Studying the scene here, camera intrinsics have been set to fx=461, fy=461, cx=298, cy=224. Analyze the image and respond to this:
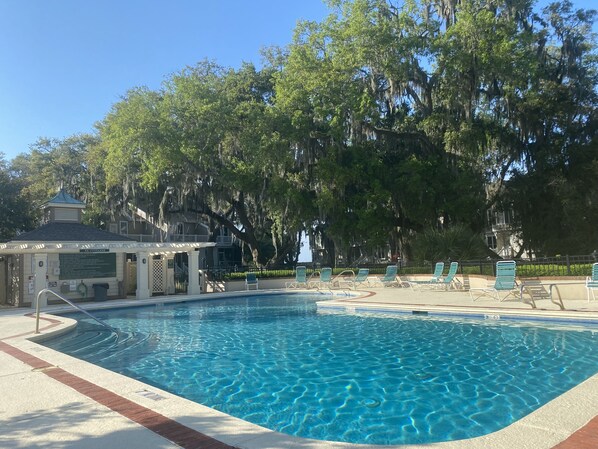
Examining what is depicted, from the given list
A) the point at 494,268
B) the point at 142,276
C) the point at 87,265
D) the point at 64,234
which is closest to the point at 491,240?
the point at 494,268

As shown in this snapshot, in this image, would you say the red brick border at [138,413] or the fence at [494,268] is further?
the fence at [494,268]

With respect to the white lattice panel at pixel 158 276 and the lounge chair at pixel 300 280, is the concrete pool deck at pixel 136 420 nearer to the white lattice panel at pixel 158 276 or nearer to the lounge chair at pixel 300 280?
the white lattice panel at pixel 158 276

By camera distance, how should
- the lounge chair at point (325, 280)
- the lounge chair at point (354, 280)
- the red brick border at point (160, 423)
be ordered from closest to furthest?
the red brick border at point (160, 423)
the lounge chair at point (354, 280)
the lounge chair at point (325, 280)

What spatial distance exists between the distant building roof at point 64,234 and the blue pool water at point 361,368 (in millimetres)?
9740

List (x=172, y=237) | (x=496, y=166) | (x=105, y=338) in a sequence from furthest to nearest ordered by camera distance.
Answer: (x=172, y=237), (x=496, y=166), (x=105, y=338)

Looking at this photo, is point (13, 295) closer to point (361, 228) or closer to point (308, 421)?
point (361, 228)

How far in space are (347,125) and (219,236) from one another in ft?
72.5

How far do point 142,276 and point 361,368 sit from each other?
15757 mm

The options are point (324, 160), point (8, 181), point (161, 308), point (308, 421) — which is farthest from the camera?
point (8, 181)

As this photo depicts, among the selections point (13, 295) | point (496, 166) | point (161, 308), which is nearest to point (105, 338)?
point (161, 308)

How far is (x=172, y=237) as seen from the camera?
1535 inches

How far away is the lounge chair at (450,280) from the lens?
1673 cm

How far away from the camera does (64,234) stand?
21234 mm

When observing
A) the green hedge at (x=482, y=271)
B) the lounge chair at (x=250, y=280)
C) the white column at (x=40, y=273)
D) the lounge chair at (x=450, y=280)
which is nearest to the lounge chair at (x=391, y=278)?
the green hedge at (x=482, y=271)
